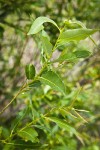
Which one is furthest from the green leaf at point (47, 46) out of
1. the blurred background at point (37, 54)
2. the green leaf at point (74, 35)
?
the blurred background at point (37, 54)

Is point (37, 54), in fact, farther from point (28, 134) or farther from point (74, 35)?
point (74, 35)

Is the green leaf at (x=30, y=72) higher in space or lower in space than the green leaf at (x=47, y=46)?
lower

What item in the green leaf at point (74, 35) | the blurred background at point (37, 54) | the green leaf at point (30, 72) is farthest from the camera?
the blurred background at point (37, 54)

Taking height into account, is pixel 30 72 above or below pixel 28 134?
above

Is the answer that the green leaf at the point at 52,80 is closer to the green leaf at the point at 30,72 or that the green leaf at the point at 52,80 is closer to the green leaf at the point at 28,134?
the green leaf at the point at 30,72

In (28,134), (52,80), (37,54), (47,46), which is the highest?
(37,54)

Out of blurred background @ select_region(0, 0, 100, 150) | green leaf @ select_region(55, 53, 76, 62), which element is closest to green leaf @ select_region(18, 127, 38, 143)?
green leaf @ select_region(55, 53, 76, 62)

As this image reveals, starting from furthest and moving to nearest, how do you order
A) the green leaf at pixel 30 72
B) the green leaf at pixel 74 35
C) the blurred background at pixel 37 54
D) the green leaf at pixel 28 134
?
the blurred background at pixel 37 54
the green leaf at pixel 28 134
the green leaf at pixel 30 72
the green leaf at pixel 74 35

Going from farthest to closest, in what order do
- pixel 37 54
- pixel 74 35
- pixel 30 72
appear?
1. pixel 37 54
2. pixel 30 72
3. pixel 74 35

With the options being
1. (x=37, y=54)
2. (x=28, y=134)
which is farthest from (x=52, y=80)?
(x=37, y=54)

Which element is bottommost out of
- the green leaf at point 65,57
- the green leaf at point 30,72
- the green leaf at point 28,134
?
the green leaf at point 28,134
